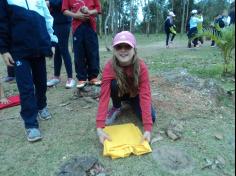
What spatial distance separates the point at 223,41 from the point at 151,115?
8.63 feet

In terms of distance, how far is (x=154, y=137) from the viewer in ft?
11.3

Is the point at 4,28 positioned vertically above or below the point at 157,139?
above

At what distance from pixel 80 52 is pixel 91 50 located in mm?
147

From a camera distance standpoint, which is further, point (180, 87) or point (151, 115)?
point (180, 87)

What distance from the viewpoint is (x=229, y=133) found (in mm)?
3557

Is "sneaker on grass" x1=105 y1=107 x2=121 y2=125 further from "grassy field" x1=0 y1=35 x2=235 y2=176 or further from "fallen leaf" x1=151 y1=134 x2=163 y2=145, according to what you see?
"fallen leaf" x1=151 y1=134 x2=163 y2=145

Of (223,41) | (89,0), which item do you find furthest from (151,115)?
(223,41)

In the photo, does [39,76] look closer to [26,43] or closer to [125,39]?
[26,43]

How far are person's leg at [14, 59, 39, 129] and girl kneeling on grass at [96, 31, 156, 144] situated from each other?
27.6 inches

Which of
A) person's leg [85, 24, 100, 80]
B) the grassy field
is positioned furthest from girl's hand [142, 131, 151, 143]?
person's leg [85, 24, 100, 80]

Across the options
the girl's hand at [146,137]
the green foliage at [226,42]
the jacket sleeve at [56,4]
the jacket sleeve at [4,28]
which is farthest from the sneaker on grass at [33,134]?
the green foliage at [226,42]

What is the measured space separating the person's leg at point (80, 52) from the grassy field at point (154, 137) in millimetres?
347

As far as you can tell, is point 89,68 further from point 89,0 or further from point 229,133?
point 229,133

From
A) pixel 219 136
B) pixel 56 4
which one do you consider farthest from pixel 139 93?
pixel 56 4
